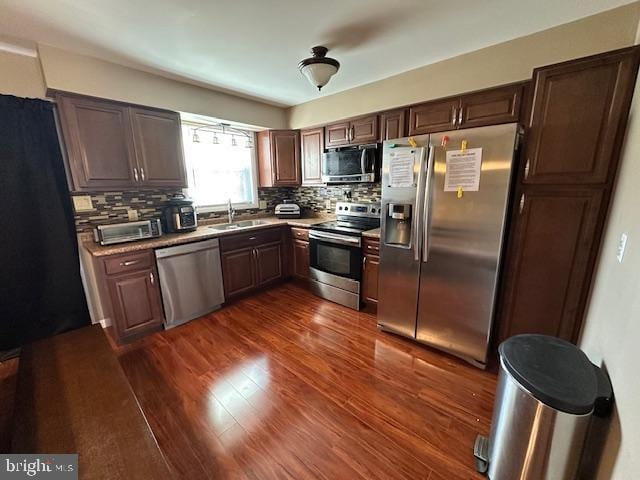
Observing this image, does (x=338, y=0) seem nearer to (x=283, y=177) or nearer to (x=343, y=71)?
(x=343, y=71)

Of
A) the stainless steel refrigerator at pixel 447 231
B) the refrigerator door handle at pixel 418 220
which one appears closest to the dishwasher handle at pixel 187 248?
the stainless steel refrigerator at pixel 447 231

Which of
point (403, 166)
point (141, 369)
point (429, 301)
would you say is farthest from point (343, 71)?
point (141, 369)

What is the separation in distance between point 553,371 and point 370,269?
1.76 meters

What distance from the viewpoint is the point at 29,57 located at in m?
2.04

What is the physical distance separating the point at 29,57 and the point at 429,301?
12.5 ft

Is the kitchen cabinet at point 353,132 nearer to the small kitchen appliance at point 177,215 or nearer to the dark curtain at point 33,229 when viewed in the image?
the small kitchen appliance at point 177,215

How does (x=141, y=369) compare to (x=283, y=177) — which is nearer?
(x=141, y=369)

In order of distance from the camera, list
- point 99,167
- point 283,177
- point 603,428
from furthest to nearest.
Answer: point 283,177 < point 99,167 < point 603,428

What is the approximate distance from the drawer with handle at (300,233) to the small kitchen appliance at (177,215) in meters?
1.29

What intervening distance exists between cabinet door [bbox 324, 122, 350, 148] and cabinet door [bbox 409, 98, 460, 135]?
0.81m

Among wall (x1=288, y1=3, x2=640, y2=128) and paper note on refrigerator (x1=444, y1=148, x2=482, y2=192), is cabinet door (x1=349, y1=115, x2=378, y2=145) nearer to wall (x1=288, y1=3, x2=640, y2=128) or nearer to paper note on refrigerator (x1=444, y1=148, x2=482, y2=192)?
wall (x1=288, y1=3, x2=640, y2=128)

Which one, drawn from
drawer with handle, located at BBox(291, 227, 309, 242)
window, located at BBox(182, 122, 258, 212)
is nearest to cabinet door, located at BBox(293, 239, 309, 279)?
drawer with handle, located at BBox(291, 227, 309, 242)

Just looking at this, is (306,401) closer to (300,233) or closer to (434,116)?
(300,233)

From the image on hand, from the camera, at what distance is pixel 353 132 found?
3.05 metres
